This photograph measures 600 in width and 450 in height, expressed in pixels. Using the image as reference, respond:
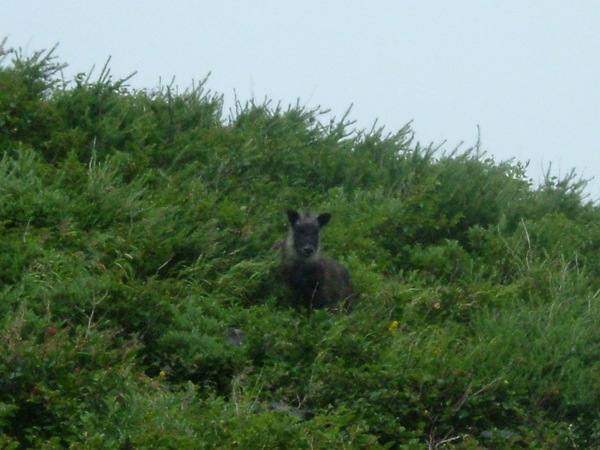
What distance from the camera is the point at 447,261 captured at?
14492 millimetres

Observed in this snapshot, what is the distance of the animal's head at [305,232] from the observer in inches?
524

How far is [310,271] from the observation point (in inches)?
515

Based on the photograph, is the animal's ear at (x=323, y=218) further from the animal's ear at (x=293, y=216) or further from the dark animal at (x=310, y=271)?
the animal's ear at (x=293, y=216)

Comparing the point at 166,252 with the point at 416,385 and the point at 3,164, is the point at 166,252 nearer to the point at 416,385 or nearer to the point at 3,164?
the point at 3,164

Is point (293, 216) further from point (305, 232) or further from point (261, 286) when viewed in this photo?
point (261, 286)

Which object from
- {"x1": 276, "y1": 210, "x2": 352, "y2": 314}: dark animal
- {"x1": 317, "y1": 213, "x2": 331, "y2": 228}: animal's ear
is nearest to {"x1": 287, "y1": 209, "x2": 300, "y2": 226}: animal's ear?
{"x1": 276, "y1": 210, "x2": 352, "y2": 314}: dark animal

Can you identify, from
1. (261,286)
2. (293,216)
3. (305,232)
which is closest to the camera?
(261,286)

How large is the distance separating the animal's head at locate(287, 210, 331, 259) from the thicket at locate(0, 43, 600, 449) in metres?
0.28

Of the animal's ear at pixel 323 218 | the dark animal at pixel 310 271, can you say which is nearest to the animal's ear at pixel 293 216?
the dark animal at pixel 310 271

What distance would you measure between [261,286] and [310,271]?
534mm

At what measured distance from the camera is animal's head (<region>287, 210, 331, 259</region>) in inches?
524

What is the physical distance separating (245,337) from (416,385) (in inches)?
68.1

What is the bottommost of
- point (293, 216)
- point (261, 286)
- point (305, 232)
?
point (261, 286)

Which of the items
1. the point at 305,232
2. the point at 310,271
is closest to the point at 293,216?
the point at 305,232
